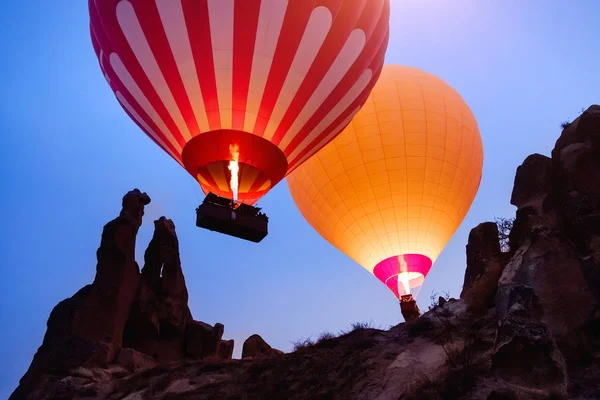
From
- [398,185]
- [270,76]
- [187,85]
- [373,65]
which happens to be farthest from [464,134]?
[187,85]

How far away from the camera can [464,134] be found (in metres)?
20.1

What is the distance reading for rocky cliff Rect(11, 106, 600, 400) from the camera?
7672 millimetres

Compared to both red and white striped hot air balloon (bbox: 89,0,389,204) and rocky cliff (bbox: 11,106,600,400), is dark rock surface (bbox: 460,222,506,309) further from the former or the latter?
red and white striped hot air balloon (bbox: 89,0,389,204)

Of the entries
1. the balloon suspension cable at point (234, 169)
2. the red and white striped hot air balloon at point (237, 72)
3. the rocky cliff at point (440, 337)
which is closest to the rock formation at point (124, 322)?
the rocky cliff at point (440, 337)

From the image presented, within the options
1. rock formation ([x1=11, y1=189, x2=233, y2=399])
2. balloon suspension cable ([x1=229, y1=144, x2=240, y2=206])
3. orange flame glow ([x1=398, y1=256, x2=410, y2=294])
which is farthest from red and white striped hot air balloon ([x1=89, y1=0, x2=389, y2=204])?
orange flame glow ([x1=398, y1=256, x2=410, y2=294])

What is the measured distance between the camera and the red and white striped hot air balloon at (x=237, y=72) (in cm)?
1259

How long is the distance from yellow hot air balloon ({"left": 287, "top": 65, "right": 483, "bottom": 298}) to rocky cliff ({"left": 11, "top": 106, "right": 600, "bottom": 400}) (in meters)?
6.28

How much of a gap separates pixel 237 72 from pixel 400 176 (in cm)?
838

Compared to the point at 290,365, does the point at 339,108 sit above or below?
above

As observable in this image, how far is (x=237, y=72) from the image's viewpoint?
1309 cm

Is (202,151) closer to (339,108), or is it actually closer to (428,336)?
(339,108)

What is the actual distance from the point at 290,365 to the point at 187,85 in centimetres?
738

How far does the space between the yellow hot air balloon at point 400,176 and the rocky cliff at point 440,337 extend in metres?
6.28

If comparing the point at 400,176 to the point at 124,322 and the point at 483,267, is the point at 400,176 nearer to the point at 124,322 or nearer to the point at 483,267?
the point at 483,267
